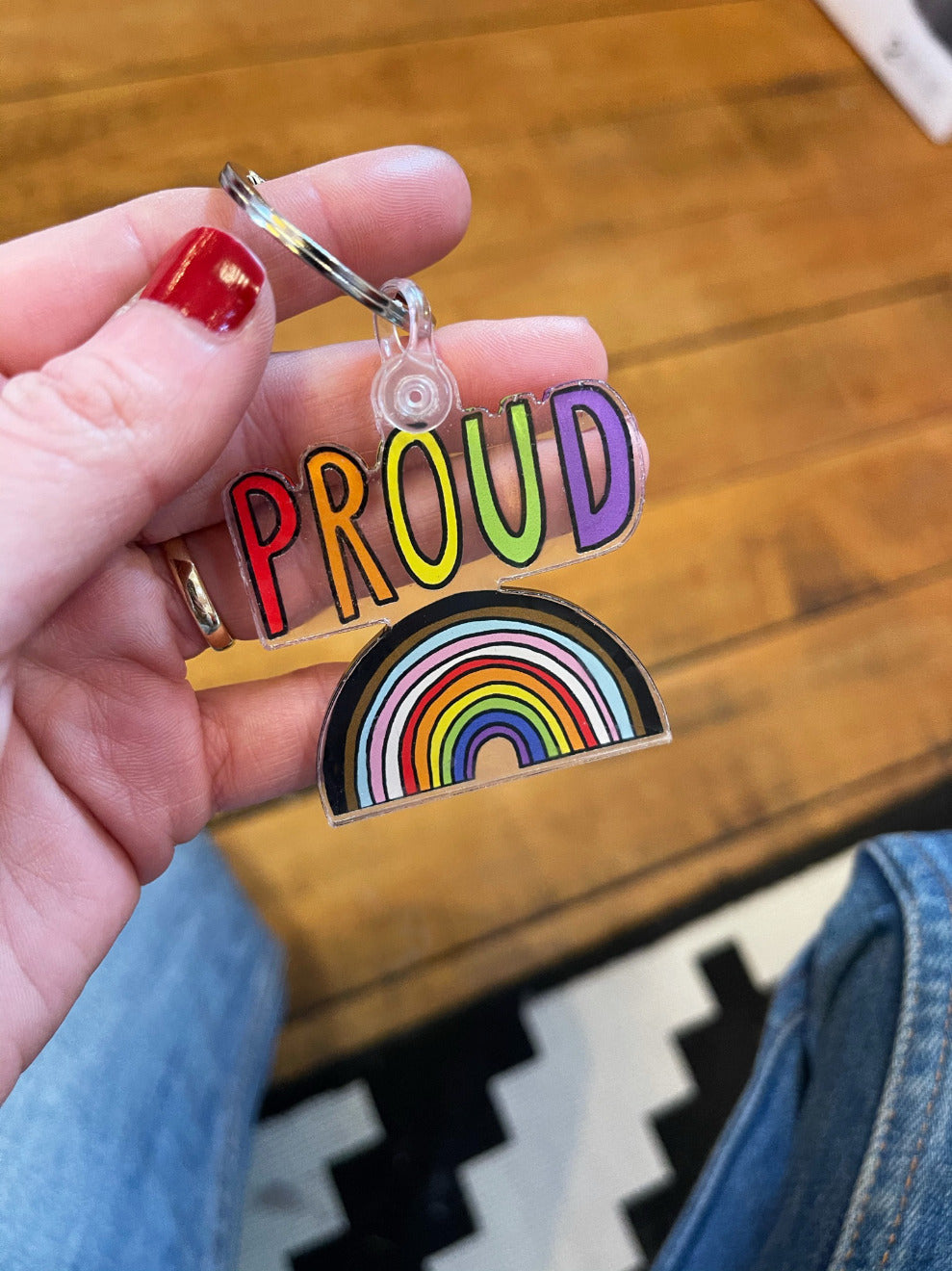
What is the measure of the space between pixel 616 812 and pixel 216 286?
70 cm

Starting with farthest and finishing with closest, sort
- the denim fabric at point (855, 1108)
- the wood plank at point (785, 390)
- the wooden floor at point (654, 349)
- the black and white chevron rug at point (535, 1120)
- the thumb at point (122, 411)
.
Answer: the wood plank at point (785, 390) → the wooden floor at point (654, 349) → the black and white chevron rug at point (535, 1120) → the denim fabric at point (855, 1108) → the thumb at point (122, 411)

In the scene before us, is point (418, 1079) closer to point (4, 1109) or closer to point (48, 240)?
point (4, 1109)

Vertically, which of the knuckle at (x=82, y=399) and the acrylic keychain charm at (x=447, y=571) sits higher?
the knuckle at (x=82, y=399)

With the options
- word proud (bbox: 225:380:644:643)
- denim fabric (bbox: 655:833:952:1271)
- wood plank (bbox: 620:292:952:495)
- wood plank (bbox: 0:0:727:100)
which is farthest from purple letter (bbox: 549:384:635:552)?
wood plank (bbox: 0:0:727:100)

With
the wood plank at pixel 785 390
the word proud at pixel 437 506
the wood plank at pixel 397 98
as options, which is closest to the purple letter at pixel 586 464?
the word proud at pixel 437 506

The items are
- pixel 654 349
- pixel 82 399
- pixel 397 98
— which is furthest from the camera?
pixel 397 98

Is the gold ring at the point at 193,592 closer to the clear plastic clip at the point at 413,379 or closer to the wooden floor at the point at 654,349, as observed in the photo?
the clear plastic clip at the point at 413,379

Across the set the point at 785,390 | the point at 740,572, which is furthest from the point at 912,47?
the point at 740,572

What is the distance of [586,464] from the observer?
607 millimetres

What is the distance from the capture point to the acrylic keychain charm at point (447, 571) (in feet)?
1.94

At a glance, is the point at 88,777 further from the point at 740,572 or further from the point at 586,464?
the point at 740,572

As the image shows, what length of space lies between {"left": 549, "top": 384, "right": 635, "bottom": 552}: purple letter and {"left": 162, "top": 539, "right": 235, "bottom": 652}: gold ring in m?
0.26

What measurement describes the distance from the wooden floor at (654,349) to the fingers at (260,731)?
0.97ft

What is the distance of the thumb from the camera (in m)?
0.51
